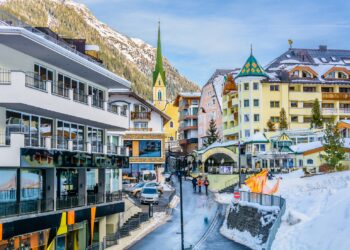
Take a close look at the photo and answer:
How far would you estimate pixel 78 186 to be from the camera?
3750cm

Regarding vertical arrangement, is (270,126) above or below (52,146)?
above

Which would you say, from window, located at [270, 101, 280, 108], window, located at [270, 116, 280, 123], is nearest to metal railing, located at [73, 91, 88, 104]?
window, located at [270, 116, 280, 123]

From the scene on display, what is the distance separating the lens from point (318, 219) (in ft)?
99.2

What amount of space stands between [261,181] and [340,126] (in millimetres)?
39667

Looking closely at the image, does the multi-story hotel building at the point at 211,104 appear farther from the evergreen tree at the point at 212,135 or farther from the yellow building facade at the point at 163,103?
the yellow building facade at the point at 163,103

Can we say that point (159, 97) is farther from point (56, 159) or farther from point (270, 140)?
point (56, 159)

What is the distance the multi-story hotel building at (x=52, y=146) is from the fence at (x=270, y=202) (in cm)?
889

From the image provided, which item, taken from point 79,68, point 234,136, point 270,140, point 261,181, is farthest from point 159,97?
point 79,68

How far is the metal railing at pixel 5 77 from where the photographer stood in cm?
2756

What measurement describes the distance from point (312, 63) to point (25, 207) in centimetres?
7861

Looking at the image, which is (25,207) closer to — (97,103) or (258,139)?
(97,103)

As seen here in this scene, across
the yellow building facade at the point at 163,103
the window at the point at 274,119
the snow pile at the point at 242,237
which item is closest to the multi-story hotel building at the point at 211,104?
the window at the point at 274,119

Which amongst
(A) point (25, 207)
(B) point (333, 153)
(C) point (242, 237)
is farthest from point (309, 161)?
(A) point (25, 207)

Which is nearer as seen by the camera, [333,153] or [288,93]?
[333,153]
